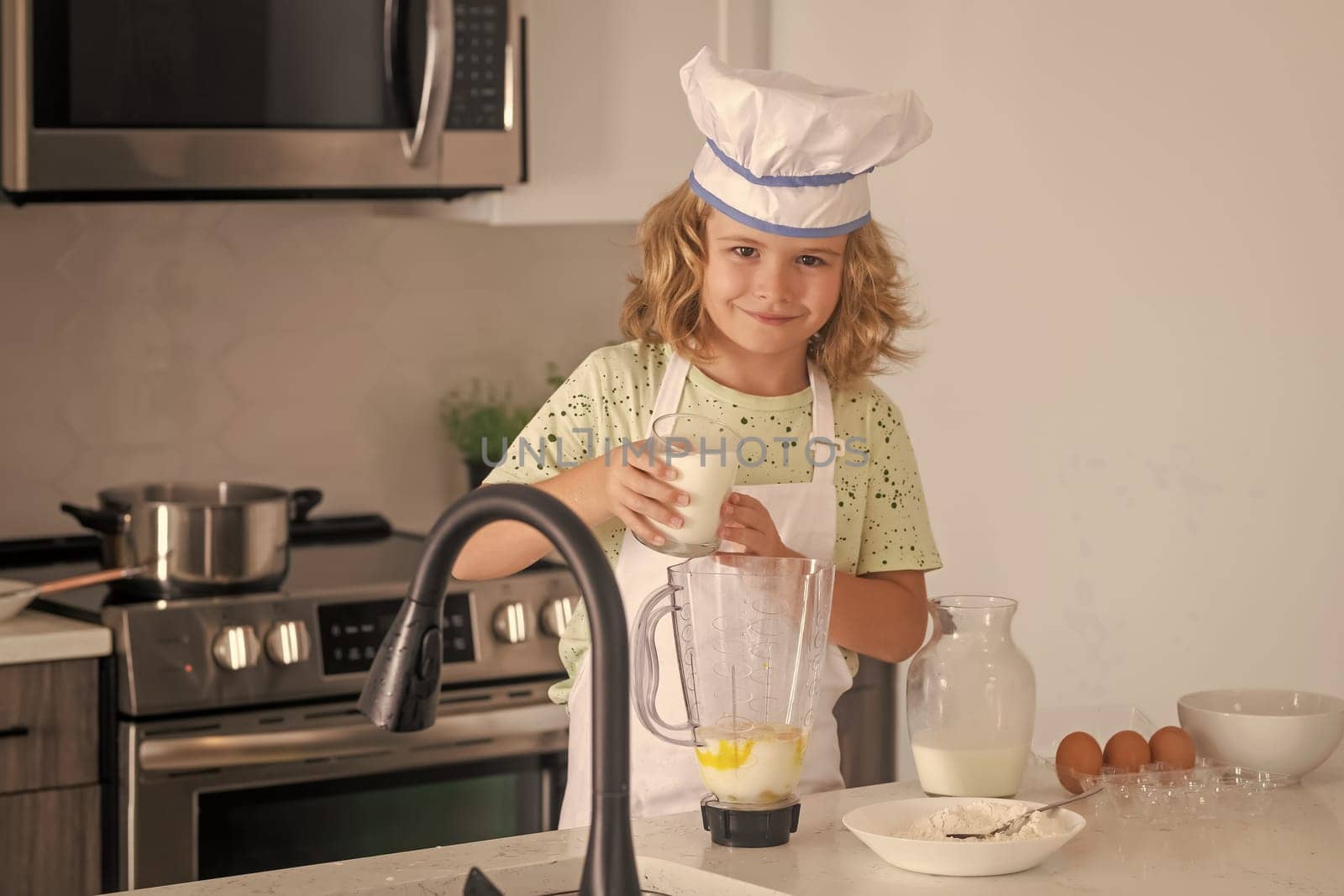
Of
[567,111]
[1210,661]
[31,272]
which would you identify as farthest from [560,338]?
[1210,661]

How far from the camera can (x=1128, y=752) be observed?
142cm

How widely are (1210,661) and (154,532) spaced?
140 cm

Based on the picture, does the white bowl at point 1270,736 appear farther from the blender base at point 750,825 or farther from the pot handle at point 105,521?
the pot handle at point 105,521

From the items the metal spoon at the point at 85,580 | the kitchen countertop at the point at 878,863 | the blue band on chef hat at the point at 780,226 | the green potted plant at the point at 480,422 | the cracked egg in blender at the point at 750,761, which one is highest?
the blue band on chef hat at the point at 780,226

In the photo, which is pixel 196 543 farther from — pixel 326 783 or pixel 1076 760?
pixel 1076 760

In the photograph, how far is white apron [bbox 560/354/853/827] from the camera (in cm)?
158

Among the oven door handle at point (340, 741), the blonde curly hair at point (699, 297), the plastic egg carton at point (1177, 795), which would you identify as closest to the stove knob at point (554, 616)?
the oven door handle at point (340, 741)

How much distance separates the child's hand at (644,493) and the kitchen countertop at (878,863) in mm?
240

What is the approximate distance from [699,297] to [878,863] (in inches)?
25.5

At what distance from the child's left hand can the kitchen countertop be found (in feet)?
0.76

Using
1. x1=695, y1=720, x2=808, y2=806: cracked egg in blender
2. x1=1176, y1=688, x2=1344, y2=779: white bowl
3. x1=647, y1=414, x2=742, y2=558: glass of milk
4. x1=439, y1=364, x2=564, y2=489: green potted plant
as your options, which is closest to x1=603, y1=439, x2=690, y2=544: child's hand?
x1=647, y1=414, x2=742, y2=558: glass of milk

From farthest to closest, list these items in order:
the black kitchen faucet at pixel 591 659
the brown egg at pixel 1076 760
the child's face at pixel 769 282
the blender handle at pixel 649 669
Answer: the child's face at pixel 769 282 < the brown egg at pixel 1076 760 < the blender handle at pixel 649 669 < the black kitchen faucet at pixel 591 659

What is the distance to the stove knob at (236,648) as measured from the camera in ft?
7.31

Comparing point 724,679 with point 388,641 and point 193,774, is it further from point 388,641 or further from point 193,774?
point 193,774
